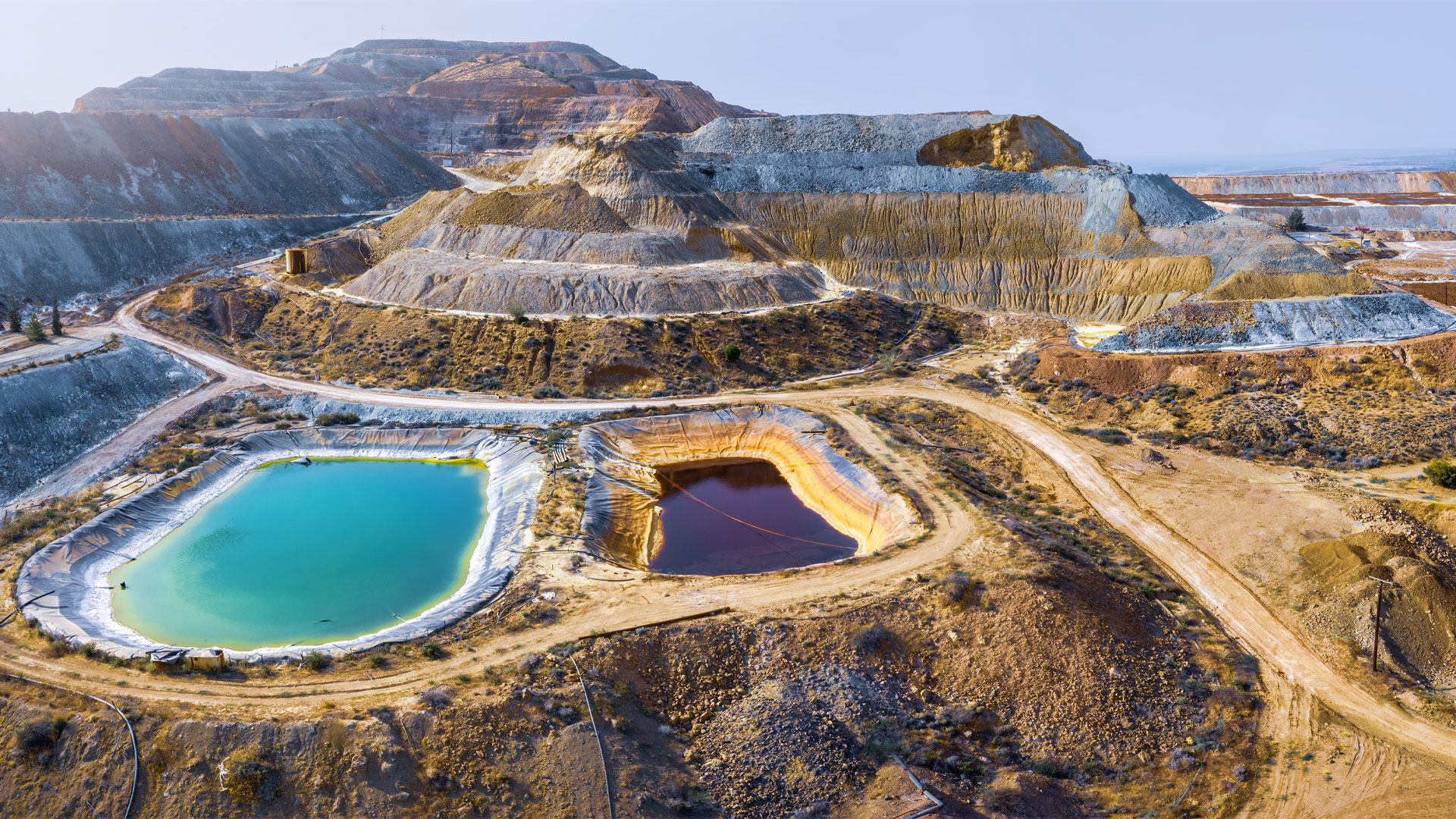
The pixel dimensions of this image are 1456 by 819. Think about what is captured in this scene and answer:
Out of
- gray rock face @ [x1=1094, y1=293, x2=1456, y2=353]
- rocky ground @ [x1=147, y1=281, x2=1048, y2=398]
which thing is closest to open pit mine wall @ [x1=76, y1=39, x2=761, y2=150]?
rocky ground @ [x1=147, y1=281, x2=1048, y2=398]

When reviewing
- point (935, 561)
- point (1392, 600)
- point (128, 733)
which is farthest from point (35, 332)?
point (1392, 600)

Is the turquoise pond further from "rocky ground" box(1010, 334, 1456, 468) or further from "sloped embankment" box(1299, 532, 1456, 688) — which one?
"rocky ground" box(1010, 334, 1456, 468)

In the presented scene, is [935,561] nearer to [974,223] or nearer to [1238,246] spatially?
[1238,246]

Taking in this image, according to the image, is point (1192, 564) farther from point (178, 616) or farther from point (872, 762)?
point (178, 616)

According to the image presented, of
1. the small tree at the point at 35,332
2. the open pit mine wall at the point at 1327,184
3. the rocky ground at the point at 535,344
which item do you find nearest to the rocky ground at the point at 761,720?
the rocky ground at the point at 535,344

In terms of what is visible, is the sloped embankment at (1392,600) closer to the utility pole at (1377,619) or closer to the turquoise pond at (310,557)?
the utility pole at (1377,619)

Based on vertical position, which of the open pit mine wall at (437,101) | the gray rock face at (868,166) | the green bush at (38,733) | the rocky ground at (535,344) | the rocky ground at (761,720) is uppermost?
the open pit mine wall at (437,101)
